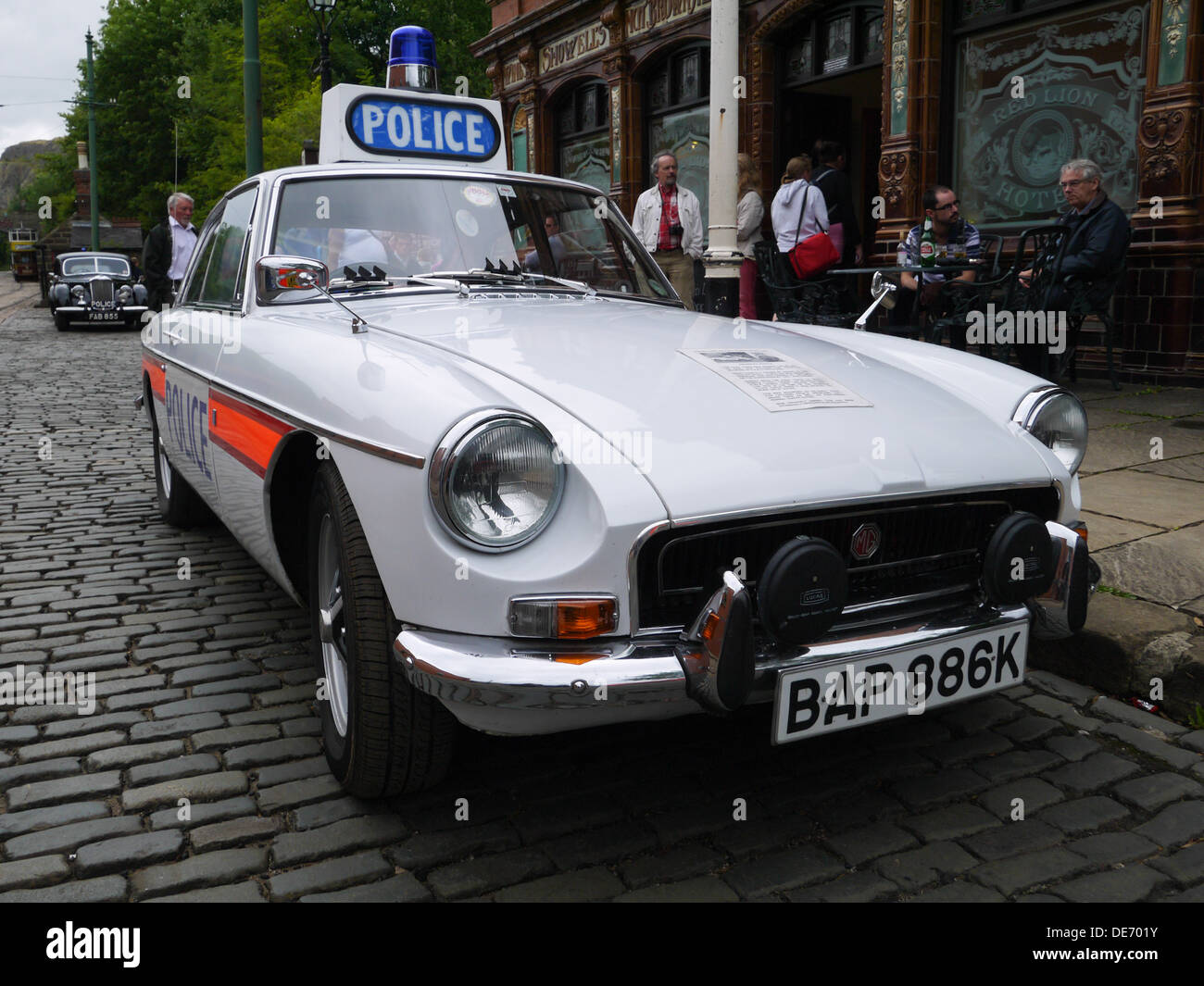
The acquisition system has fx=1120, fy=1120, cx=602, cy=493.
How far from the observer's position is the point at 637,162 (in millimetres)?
15531

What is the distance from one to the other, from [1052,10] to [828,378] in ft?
25.8

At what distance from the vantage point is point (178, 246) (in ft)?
33.5

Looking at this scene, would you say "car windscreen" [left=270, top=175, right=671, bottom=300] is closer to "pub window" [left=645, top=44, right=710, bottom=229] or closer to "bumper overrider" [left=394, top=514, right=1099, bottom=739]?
"bumper overrider" [left=394, top=514, right=1099, bottom=739]

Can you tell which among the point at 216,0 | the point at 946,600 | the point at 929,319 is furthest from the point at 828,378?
the point at 216,0

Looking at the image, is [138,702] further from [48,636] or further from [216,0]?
[216,0]

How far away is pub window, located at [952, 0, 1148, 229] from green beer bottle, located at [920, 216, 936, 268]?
62.1 inches

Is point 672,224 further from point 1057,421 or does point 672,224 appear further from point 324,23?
point 324,23

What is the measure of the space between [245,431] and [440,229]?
3.21ft

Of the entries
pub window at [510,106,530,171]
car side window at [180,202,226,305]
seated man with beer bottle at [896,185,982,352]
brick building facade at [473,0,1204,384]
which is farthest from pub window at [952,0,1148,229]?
pub window at [510,106,530,171]

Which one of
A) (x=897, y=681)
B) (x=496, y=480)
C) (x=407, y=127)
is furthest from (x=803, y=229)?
(x=496, y=480)

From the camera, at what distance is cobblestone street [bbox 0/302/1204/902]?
7.68 ft

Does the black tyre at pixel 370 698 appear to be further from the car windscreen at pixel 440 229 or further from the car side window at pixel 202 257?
the car side window at pixel 202 257

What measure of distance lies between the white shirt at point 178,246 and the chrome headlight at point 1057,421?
28.5ft

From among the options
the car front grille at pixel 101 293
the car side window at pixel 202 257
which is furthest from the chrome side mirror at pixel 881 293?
the car front grille at pixel 101 293
